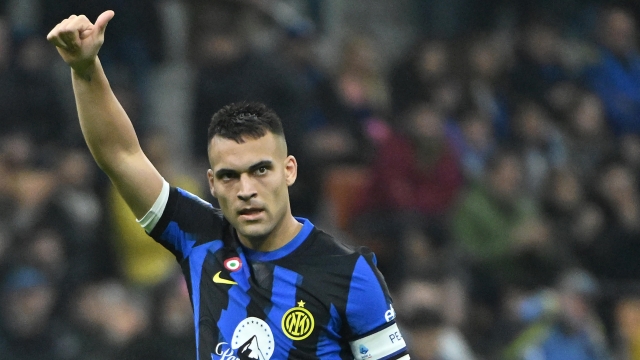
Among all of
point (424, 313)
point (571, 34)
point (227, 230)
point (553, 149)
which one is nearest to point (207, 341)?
point (227, 230)

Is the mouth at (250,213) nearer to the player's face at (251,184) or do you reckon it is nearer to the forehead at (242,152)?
the player's face at (251,184)

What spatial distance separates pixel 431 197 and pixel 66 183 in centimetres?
273

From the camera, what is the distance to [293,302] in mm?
3566

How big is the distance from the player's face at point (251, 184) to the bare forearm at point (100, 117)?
321 mm

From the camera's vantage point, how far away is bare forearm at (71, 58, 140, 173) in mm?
3666

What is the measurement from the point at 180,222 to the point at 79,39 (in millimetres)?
706

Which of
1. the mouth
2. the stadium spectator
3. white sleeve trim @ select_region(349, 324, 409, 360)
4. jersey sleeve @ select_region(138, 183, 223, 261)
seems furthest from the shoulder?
the stadium spectator

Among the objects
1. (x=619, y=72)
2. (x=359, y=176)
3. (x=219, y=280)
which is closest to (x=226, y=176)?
(x=219, y=280)

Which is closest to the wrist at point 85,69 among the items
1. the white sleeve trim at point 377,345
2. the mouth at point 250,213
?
the mouth at point 250,213

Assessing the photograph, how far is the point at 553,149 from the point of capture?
9.57 m

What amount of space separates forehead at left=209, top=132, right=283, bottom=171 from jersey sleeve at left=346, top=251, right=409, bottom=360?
1.55 ft

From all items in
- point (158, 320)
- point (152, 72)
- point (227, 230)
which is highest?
point (152, 72)

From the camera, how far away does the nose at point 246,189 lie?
3.55 m

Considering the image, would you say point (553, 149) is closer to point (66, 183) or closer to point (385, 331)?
point (66, 183)
